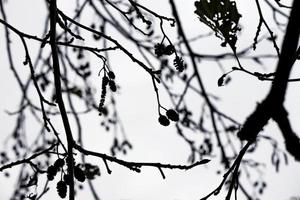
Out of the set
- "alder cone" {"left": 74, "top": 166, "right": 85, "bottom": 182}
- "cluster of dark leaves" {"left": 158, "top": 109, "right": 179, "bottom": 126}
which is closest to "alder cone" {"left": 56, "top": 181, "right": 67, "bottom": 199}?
"alder cone" {"left": 74, "top": 166, "right": 85, "bottom": 182}

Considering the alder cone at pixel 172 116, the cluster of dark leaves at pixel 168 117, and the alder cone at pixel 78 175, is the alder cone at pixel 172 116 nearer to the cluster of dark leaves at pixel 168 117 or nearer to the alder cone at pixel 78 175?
the cluster of dark leaves at pixel 168 117

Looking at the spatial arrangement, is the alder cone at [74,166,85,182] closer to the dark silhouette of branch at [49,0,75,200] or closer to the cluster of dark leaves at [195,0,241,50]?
the dark silhouette of branch at [49,0,75,200]

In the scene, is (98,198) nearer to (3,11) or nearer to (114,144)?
(114,144)

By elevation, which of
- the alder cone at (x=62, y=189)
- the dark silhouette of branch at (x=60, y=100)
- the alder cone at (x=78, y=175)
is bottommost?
the alder cone at (x=62, y=189)

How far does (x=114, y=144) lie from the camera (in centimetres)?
402

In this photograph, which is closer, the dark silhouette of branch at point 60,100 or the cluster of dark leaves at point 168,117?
the dark silhouette of branch at point 60,100

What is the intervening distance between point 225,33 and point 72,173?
2.18 feet

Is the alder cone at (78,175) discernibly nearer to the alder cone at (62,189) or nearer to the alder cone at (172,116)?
the alder cone at (62,189)

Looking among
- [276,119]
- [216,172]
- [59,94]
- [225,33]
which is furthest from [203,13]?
[216,172]

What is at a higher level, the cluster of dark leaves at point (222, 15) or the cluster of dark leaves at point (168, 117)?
the cluster of dark leaves at point (222, 15)

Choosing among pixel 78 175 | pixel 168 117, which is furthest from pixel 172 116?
pixel 78 175

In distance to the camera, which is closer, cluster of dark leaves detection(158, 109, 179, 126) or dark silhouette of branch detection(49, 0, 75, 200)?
dark silhouette of branch detection(49, 0, 75, 200)

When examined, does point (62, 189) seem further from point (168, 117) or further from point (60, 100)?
point (168, 117)

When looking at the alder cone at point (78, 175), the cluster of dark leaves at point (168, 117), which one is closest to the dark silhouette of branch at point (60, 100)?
the alder cone at point (78, 175)
